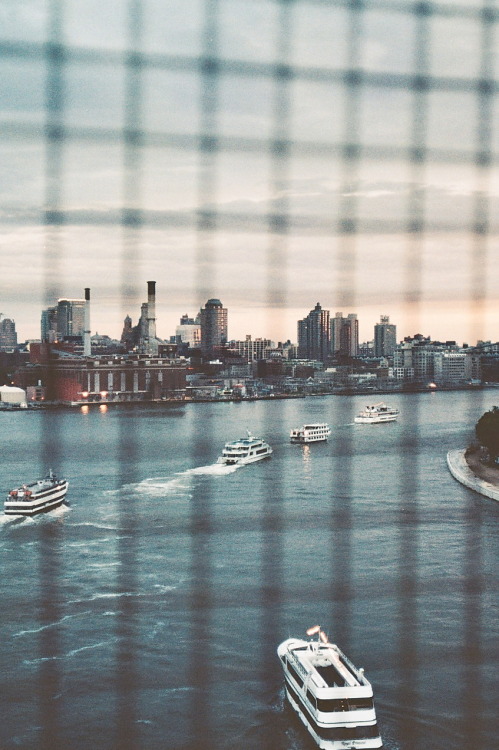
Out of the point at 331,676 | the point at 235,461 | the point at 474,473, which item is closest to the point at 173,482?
the point at 235,461

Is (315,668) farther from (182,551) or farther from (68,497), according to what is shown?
(68,497)

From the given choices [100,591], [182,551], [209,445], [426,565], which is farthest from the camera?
[209,445]

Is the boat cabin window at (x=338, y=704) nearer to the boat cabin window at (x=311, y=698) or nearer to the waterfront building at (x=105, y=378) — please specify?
the boat cabin window at (x=311, y=698)

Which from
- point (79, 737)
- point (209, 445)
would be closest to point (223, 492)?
point (209, 445)

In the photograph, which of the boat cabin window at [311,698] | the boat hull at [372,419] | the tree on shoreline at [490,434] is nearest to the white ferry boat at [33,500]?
the boat cabin window at [311,698]

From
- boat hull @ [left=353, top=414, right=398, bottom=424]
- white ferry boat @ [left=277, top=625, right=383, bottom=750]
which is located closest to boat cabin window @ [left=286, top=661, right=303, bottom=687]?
white ferry boat @ [left=277, top=625, right=383, bottom=750]

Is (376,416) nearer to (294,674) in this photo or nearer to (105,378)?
(105,378)

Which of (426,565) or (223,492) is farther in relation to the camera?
(223,492)
